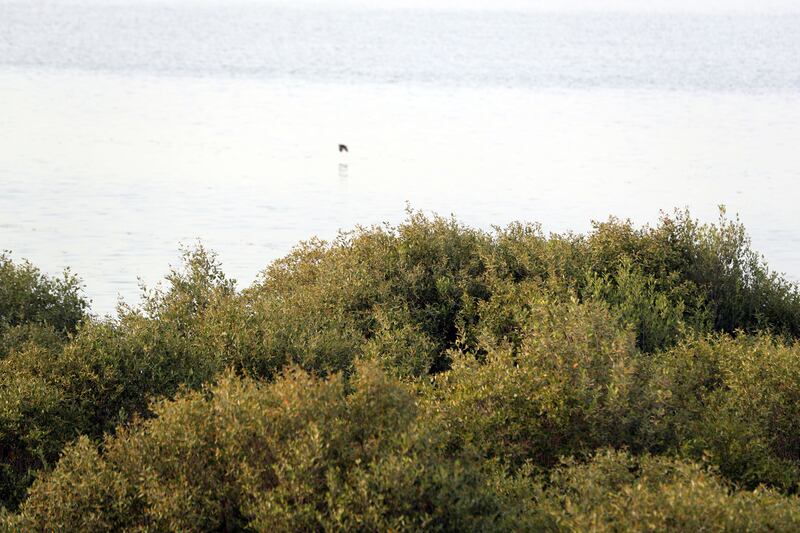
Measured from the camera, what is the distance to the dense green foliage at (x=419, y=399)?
36.5 feet

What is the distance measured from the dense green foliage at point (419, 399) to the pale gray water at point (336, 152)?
40.2ft

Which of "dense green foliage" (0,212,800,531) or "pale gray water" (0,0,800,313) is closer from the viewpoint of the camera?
"dense green foliage" (0,212,800,531)

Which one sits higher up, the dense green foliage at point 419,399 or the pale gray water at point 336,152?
the pale gray water at point 336,152

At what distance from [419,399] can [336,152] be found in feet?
158

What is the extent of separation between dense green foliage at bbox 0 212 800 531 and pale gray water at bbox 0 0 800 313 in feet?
40.2

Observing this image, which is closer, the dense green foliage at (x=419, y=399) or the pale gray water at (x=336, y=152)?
the dense green foliage at (x=419, y=399)

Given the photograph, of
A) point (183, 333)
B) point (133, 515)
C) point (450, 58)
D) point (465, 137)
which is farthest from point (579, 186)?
point (450, 58)

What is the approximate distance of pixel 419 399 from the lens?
43.8ft

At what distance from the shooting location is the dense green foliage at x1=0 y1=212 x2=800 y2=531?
1113cm

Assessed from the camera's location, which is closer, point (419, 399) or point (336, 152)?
point (419, 399)

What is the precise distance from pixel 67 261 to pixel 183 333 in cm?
1904

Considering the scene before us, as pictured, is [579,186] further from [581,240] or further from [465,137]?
[581,240]

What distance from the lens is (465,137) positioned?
226 feet

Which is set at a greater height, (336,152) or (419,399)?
(336,152)
